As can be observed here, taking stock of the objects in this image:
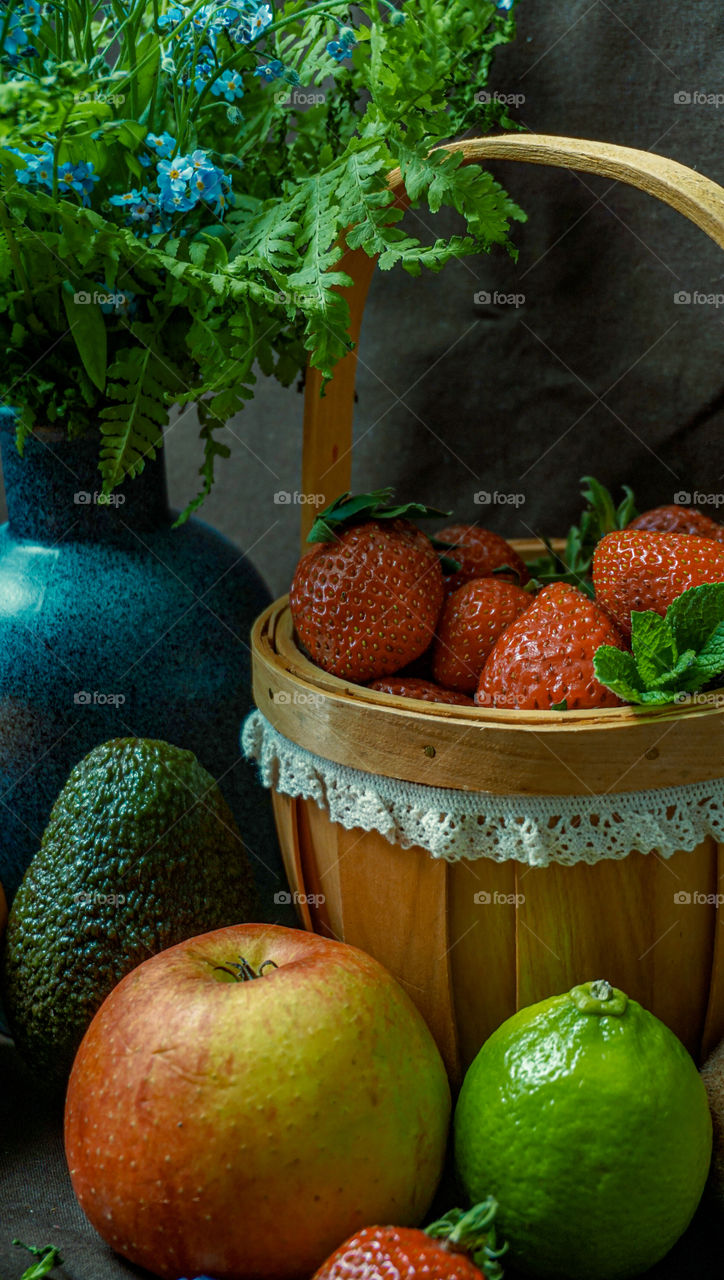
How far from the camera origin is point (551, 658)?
2.64 feet

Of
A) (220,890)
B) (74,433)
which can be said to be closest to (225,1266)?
(220,890)

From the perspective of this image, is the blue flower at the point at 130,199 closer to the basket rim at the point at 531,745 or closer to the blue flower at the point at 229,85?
the blue flower at the point at 229,85

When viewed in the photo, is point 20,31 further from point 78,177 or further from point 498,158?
point 498,158

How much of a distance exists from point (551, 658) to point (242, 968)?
1.02ft

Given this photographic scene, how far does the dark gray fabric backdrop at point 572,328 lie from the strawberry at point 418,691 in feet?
1.51

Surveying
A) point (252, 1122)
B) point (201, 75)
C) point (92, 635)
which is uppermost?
point (201, 75)

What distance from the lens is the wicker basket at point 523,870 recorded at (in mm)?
744

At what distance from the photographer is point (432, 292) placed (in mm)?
1276

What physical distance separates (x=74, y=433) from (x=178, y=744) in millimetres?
307

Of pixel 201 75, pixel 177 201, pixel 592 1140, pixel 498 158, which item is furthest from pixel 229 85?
pixel 592 1140

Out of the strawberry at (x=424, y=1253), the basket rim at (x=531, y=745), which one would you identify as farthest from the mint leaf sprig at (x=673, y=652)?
the strawberry at (x=424, y=1253)

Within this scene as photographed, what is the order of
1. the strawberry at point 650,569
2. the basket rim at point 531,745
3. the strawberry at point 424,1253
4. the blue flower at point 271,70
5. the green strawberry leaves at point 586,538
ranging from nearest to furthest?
A: the strawberry at point 424,1253, the basket rim at point 531,745, the strawberry at point 650,569, the blue flower at point 271,70, the green strawberry leaves at point 586,538

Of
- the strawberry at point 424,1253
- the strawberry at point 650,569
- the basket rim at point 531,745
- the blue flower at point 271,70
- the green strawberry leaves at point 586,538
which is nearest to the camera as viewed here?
the strawberry at point 424,1253

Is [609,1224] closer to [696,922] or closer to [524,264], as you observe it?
[696,922]
